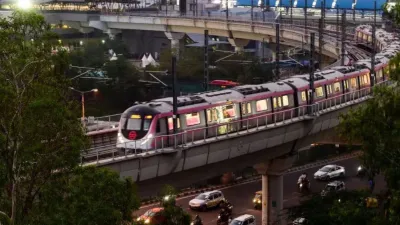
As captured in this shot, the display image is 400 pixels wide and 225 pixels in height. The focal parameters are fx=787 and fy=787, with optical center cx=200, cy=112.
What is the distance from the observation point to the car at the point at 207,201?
37.0 metres

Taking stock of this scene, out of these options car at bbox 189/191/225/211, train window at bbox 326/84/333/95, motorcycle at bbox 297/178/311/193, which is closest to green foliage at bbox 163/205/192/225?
car at bbox 189/191/225/211

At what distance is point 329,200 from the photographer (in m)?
27.8

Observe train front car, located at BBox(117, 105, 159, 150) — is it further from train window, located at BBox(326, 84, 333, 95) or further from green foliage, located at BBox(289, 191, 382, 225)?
train window, located at BBox(326, 84, 333, 95)

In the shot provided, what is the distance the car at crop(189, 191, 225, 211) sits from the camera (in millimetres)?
37000

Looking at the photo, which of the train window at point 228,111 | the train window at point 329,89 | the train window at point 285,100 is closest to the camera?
the train window at point 228,111

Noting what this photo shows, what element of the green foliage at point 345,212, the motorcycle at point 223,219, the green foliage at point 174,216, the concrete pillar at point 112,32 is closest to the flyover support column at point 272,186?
the motorcycle at point 223,219

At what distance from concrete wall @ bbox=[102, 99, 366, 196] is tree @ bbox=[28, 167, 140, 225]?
941cm

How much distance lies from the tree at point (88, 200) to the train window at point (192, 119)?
14284mm

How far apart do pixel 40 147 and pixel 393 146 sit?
7158 millimetres

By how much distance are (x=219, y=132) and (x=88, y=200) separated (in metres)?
16.9

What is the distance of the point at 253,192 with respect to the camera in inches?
1652

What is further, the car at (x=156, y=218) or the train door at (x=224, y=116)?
the train door at (x=224, y=116)

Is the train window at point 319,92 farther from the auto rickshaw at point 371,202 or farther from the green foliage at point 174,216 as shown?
the green foliage at point 174,216

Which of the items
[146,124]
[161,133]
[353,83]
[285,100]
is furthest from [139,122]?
[353,83]
